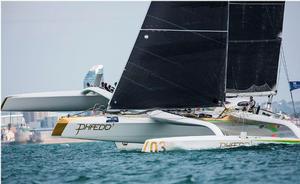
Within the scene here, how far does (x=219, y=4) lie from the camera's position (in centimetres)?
2475

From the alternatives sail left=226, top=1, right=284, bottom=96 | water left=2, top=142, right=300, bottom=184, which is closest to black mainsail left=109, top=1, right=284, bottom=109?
sail left=226, top=1, right=284, bottom=96

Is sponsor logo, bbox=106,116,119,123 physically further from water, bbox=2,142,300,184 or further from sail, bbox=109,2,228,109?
water, bbox=2,142,300,184

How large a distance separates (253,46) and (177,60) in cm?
340

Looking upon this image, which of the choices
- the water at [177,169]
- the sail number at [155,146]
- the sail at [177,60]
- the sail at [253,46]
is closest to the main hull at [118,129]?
the sail at [177,60]

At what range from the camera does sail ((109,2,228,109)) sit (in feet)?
79.5

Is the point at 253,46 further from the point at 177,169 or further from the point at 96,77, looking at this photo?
the point at 177,169

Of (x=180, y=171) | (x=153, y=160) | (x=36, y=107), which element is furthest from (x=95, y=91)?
(x=180, y=171)

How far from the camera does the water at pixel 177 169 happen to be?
15914 mm

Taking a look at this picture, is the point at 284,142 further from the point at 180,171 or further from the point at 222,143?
the point at 180,171

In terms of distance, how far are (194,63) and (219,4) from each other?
2033 millimetres

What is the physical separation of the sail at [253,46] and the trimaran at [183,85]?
0.03 meters

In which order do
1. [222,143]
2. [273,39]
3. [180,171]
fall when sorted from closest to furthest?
[180,171] → [222,143] → [273,39]

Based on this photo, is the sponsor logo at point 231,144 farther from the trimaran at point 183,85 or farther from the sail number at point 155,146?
the sail number at point 155,146

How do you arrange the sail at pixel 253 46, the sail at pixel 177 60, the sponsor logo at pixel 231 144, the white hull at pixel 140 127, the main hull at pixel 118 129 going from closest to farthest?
the sponsor logo at pixel 231 144
the sail at pixel 177 60
the white hull at pixel 140 127
the main hull at pixel 118 129
the sail at pixel 253 46
